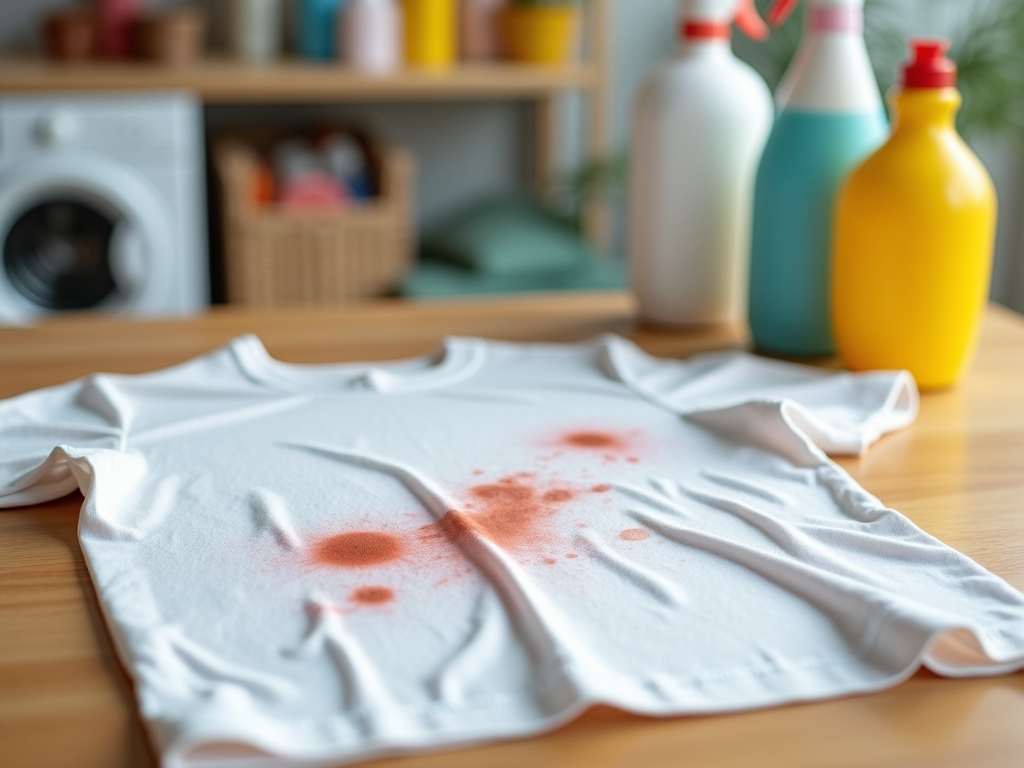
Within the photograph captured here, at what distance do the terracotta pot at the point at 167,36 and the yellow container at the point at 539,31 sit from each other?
2.44 feet

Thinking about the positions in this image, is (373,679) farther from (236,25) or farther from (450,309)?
(236,25)

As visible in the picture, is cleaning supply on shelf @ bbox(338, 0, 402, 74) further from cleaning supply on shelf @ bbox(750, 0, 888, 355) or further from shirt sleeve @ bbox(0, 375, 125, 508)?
shirt sleeve @ bbox(0, 375, 125, 508)

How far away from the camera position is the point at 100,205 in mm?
2783

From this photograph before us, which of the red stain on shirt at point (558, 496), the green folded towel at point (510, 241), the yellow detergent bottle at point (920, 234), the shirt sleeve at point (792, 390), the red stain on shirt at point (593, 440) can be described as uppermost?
the yellow detergent bottle at point (920, 234)

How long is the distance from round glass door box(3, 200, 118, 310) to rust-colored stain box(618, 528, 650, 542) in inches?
87.9

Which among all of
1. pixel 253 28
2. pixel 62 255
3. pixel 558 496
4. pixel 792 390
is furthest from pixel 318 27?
pixel 558 496

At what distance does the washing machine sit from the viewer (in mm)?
2699

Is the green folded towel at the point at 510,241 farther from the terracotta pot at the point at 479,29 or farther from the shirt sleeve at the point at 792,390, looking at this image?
the shirt sleeve at the point at 792,390

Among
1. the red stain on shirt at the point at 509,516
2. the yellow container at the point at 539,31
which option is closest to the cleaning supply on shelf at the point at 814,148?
the red stain on shirt at the point at 509,516

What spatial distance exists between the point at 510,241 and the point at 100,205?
94 centimetres

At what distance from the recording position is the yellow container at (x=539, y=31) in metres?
3.00

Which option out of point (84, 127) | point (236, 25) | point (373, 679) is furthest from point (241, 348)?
point (236, 25)

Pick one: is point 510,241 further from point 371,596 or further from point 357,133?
point 371,596

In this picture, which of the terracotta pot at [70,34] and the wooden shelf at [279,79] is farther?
the terracotta pot at [70,34]
